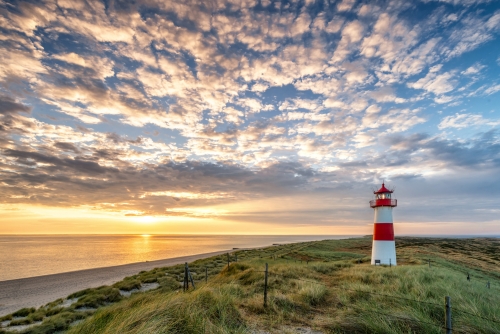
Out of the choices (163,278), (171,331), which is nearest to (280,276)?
(171,331)

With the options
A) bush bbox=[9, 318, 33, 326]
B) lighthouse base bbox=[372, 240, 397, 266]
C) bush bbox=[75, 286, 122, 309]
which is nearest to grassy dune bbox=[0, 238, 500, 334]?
bush bbox=[9, 318, 33, 326]

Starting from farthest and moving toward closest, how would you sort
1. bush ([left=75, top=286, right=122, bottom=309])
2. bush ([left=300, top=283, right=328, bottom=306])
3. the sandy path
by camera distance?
the sandy path, bush ([left=75, top=286, right=122, bottom=309]), bush ([left=300, top=283, right=328, bottom=306])

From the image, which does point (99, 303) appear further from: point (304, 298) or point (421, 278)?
point (421, 278)

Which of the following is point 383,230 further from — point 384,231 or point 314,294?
point 314,294

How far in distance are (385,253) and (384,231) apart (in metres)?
1.48

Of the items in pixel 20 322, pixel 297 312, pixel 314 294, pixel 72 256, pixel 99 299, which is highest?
pixel 314 294

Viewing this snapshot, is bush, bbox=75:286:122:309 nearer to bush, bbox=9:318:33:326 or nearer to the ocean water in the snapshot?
bush, bbox=9:318:33:326

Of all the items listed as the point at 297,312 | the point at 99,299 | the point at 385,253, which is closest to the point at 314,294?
the point at 297,312

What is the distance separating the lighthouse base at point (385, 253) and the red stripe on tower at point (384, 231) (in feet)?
1.11

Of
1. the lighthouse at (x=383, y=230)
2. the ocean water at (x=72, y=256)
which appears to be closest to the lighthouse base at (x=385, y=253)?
the lighthouse at (x=383, y=230)

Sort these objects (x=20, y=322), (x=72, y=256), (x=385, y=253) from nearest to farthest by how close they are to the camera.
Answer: (x=20, y=322)
(x=385, y=253)
(x=72, y=256)

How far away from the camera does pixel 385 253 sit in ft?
63.5

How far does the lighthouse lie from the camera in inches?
762

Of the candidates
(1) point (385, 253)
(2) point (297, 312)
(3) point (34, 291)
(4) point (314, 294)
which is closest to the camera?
(2) point (297, 312)
